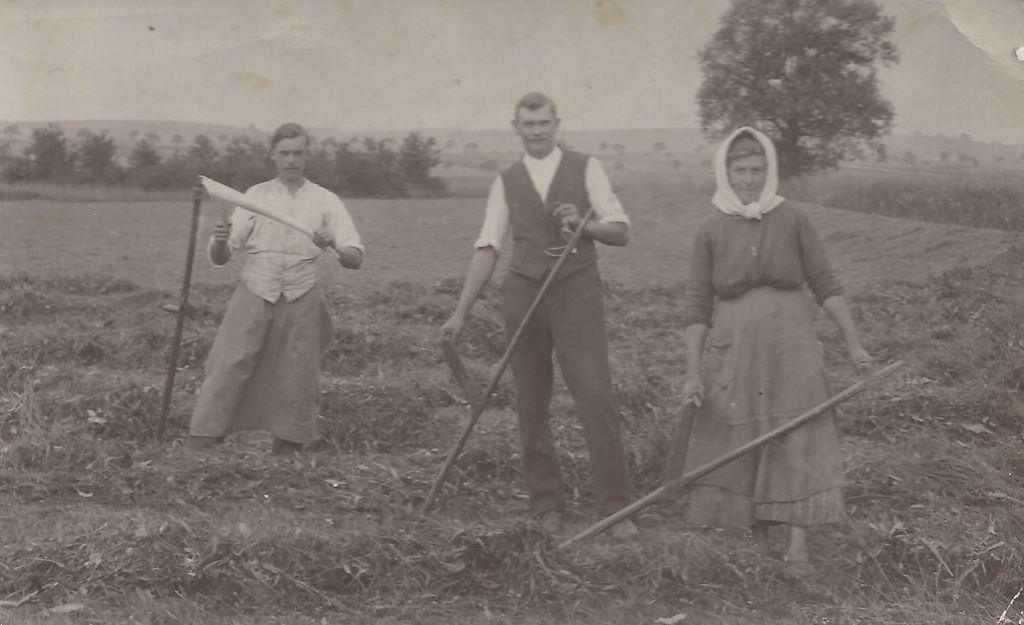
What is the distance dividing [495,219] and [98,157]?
311cm

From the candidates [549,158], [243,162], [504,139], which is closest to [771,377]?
[549,158]

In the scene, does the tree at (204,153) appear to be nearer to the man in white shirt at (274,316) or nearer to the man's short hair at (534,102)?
the man in white shirt at (274,316)

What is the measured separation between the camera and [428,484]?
14.2 ft

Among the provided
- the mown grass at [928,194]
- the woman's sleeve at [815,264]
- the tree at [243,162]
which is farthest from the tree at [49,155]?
the woman's sleeve at [815,264]

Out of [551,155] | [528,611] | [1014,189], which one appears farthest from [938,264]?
[528,611]

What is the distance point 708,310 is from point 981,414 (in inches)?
79.2

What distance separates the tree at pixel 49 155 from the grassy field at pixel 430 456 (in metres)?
Answer: 0.23

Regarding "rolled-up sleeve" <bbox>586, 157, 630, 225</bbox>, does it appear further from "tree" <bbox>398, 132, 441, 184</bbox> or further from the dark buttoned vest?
"tree" <bbox>398, 132, 441, 184</bbox>

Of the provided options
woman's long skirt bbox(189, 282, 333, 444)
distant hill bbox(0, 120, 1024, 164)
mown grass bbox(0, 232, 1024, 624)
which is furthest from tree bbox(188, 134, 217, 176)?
woman's long skirt bbox(189, 282, 333, 444)

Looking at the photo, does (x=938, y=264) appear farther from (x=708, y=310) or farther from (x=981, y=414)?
(x=708, y=310)

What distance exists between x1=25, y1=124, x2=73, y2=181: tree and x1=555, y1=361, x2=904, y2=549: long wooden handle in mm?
3822

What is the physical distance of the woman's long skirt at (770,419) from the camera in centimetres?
346

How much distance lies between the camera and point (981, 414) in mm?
4844

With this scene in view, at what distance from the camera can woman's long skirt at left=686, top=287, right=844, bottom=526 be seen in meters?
3.46
